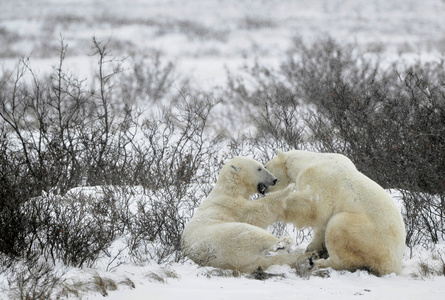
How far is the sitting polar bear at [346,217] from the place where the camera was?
3.73m

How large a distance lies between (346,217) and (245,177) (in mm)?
914

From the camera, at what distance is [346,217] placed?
149 inches

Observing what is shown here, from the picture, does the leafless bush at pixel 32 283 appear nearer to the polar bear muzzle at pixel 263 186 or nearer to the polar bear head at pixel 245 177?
the polar bear head at pixel 245 177

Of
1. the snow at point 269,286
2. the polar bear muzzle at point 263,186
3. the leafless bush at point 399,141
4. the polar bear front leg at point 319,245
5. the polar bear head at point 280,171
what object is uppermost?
the leafless bush at point 399,141

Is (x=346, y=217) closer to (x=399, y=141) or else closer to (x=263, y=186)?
(x=263, y=186)

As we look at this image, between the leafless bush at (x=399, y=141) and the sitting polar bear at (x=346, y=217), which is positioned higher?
the leafless bush at (x=399, y=141)

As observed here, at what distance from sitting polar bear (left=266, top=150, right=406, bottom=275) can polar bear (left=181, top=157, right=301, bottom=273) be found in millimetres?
174

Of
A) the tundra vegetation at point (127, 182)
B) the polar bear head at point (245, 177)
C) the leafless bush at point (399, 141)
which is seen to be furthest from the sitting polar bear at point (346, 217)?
the leafless bush at point (399, 141)

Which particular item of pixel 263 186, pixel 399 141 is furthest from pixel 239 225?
pixel 399 141

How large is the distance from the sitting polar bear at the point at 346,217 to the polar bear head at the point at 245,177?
10.7 inches

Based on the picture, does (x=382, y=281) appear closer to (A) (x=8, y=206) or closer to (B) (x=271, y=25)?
(A) (x=8, y=206)

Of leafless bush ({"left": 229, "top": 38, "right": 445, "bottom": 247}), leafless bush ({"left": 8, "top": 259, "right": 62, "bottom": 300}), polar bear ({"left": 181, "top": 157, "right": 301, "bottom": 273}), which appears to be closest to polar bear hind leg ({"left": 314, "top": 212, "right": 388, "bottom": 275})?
polar bear ({"left": 181, "top": 157, "right": 301, "bottom": 273})

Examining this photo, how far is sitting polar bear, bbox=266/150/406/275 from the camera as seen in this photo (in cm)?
373

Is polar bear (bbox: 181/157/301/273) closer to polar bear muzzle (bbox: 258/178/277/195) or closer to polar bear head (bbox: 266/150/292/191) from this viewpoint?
polar bear muzzle (bbox: 258/178/277/195)
